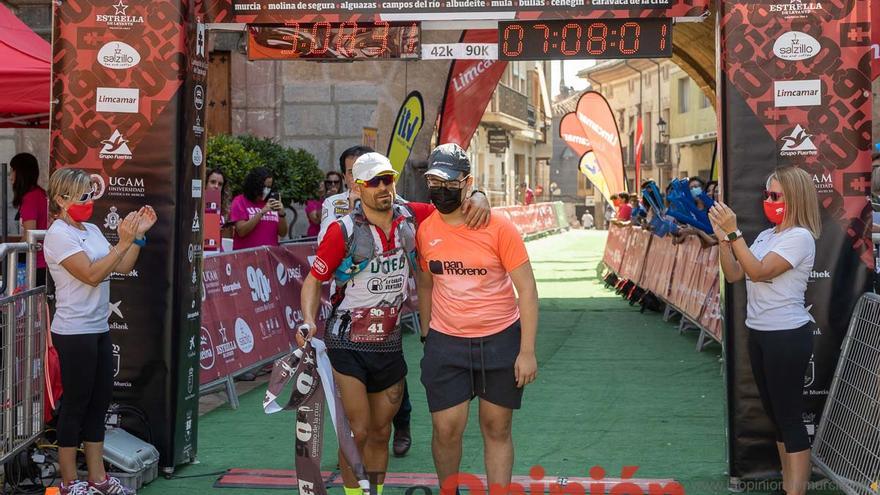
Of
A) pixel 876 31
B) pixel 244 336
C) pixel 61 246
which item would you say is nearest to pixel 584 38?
pixel 61 246

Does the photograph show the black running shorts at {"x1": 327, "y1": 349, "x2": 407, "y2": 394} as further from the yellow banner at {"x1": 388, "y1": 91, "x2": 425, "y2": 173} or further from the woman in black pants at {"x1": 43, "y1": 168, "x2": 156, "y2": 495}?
the yellow banner at {"x1": 388, "y1": 91, "x2": 425, "y2": 173}

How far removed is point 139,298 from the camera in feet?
21.2

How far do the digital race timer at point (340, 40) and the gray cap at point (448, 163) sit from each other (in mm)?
Result: 1556

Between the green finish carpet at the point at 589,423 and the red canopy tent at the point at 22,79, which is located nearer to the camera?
the green finish carpet at the point at 589,423

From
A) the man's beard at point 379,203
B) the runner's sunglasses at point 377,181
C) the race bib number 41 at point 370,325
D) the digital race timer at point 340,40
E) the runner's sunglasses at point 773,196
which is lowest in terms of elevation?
the race bib number 41 at point 370,325

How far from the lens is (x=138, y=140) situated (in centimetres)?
634

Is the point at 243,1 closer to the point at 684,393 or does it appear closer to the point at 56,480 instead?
the point at 56,480

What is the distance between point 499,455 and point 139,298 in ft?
8.68

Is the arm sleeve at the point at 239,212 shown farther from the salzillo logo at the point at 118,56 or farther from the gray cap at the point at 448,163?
the gray cap at the point at 448,163

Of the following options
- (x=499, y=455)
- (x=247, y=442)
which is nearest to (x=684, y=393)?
(x=247, y=442)

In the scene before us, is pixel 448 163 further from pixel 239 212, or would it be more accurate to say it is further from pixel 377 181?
pixel 239 212

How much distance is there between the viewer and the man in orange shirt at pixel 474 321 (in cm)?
497

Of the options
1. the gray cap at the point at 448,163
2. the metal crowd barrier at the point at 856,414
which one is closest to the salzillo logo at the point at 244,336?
the gray cap at the point at 448,163

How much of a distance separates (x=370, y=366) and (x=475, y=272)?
2.54 feet
